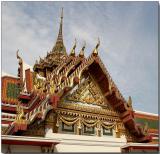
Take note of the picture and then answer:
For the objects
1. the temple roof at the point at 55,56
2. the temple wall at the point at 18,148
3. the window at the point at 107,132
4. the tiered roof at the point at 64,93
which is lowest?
the temple wall at the point at 18,148

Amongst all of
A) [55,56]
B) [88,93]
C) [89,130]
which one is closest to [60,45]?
[55,56]

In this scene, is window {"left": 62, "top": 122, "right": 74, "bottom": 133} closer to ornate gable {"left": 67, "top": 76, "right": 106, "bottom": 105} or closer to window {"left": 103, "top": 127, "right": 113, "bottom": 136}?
ornate gable {"left": 67, "top": 76, "right": 106, "bottom": 105}

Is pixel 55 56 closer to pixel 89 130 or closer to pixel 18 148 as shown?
pixel 89 130

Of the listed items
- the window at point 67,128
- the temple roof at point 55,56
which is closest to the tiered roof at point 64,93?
the window at point 67,128

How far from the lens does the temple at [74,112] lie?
35.3 ft

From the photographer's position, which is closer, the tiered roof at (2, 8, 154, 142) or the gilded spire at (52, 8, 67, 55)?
the tiered roof at (2, 8, 154, 142)

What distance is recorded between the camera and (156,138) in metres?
14.8

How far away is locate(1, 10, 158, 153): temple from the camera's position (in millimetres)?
10773

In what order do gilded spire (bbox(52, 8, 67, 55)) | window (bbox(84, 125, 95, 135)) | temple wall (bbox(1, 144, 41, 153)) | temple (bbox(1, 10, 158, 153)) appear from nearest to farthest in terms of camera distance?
temple wall (bbox(1, 144, 41, 153)) → temple (bbox(1, 10, 158, 153)) → window (bbox(84, 125, 95, 135)) → gilded spire (bbox(52, 8, 67, 55))

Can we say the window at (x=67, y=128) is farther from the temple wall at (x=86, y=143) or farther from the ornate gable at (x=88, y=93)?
the ornate gable at (x=88, y=93)

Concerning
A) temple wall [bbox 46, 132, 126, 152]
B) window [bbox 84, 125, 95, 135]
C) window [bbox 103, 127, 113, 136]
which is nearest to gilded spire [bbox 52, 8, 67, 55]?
window [bbox 103, 127, 113, 136]

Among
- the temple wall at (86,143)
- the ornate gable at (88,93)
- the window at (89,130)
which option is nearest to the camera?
the temple wall at (86,143)

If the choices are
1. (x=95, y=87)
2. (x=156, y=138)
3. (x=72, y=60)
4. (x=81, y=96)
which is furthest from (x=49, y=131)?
(x=156, y=138)

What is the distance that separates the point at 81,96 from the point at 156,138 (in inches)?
168
